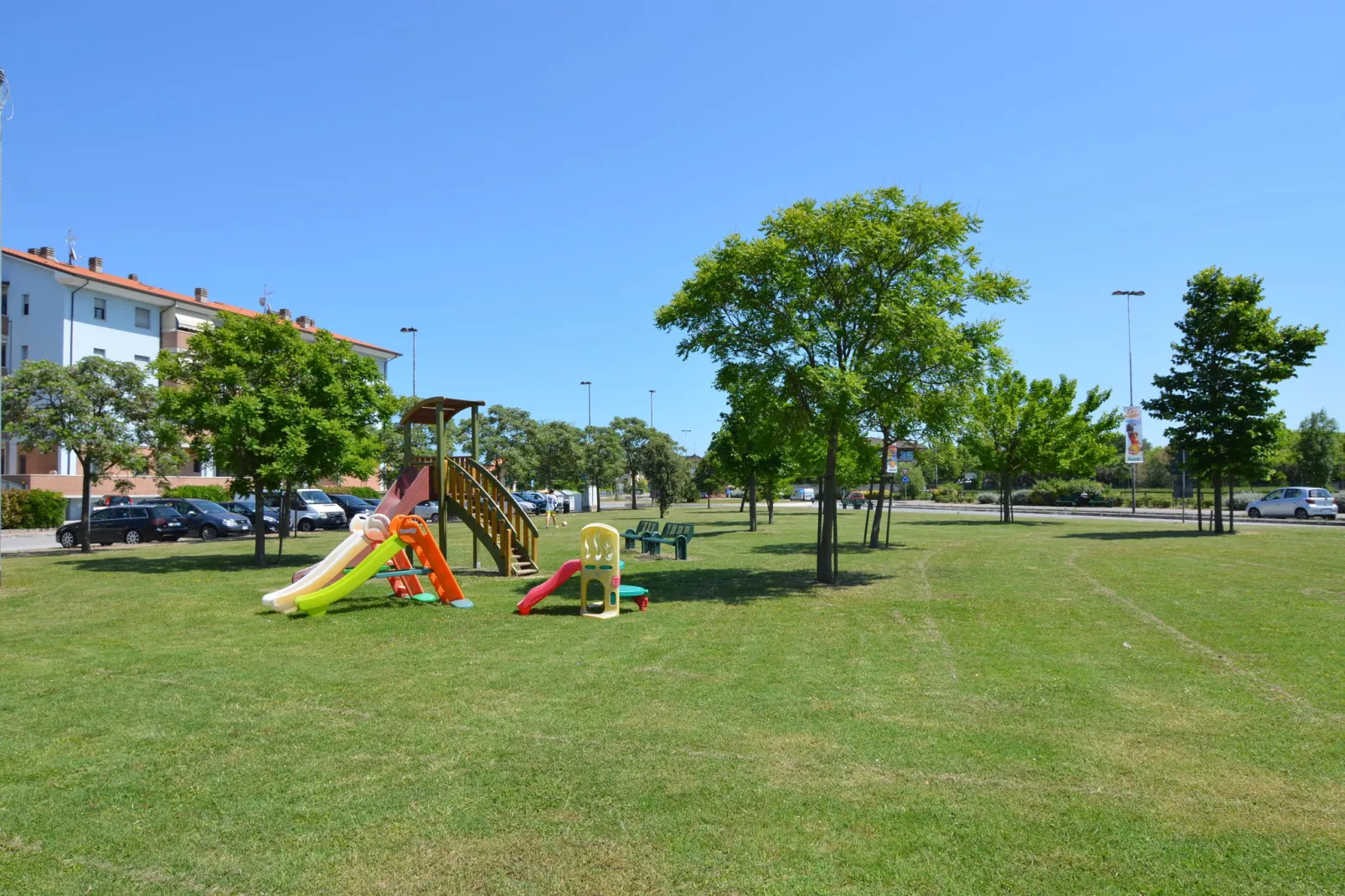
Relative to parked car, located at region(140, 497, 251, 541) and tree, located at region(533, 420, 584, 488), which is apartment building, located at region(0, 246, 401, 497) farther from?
tree, located at region(533, 420, 584, 488)

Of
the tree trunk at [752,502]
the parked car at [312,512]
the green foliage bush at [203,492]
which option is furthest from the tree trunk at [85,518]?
the tree trunk at [752,502]

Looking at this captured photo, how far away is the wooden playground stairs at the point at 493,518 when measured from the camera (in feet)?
59.8

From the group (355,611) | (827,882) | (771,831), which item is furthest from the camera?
(355,611)

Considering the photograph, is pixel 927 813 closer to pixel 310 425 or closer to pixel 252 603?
pixel 252 603

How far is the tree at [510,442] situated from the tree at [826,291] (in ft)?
154

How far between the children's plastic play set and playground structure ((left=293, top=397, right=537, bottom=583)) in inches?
0.9

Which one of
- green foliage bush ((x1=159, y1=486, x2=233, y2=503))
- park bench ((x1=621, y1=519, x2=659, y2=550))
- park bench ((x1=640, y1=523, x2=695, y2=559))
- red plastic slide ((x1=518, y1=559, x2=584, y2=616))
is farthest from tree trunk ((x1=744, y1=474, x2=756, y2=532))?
green foliage bush ((x1=159, y1=486, x2=233, y2=503))

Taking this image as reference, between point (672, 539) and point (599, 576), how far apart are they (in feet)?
35.0

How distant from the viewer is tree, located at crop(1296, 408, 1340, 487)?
201 feet

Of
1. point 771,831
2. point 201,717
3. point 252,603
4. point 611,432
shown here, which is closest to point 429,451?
point 611,432

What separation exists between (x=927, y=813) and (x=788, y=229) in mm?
12484

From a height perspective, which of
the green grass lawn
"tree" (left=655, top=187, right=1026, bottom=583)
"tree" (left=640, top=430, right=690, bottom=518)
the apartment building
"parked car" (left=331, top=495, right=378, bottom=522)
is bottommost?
the green grass lawn

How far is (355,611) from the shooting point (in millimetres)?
13078

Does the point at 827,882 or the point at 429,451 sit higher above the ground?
the point at 429,451
